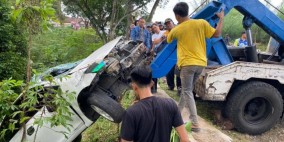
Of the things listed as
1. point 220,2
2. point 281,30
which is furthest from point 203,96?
point 281,30

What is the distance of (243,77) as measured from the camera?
18.8 ft

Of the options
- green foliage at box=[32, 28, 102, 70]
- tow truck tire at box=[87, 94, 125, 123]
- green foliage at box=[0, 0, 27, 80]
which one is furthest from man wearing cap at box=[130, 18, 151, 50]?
tow truck tire at box=[87, 94, 125, 123]

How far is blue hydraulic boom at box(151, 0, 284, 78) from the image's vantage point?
18.3 ft

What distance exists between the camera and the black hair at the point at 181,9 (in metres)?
4.50

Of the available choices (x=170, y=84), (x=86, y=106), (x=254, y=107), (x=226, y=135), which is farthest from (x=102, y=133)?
(x=170, y=84)

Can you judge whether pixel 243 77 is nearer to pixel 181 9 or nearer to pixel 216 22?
pixel 216 22

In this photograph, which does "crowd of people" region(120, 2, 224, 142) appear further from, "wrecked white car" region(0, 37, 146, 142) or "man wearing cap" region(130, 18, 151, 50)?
"wrecked white car" region(0, 37, 146, 142)

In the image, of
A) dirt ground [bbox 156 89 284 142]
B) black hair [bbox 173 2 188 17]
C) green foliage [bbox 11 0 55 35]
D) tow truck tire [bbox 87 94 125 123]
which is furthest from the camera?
dirt ground [bbox 156 89 284 142]

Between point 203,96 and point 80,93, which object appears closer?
point 80,93

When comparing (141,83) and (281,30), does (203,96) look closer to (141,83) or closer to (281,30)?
(281,30)

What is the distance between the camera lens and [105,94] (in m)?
4.27

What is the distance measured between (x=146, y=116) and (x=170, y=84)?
5.55m

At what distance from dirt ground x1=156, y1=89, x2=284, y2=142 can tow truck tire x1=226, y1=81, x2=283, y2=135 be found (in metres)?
0.12

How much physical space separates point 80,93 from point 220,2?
9.57 ft
